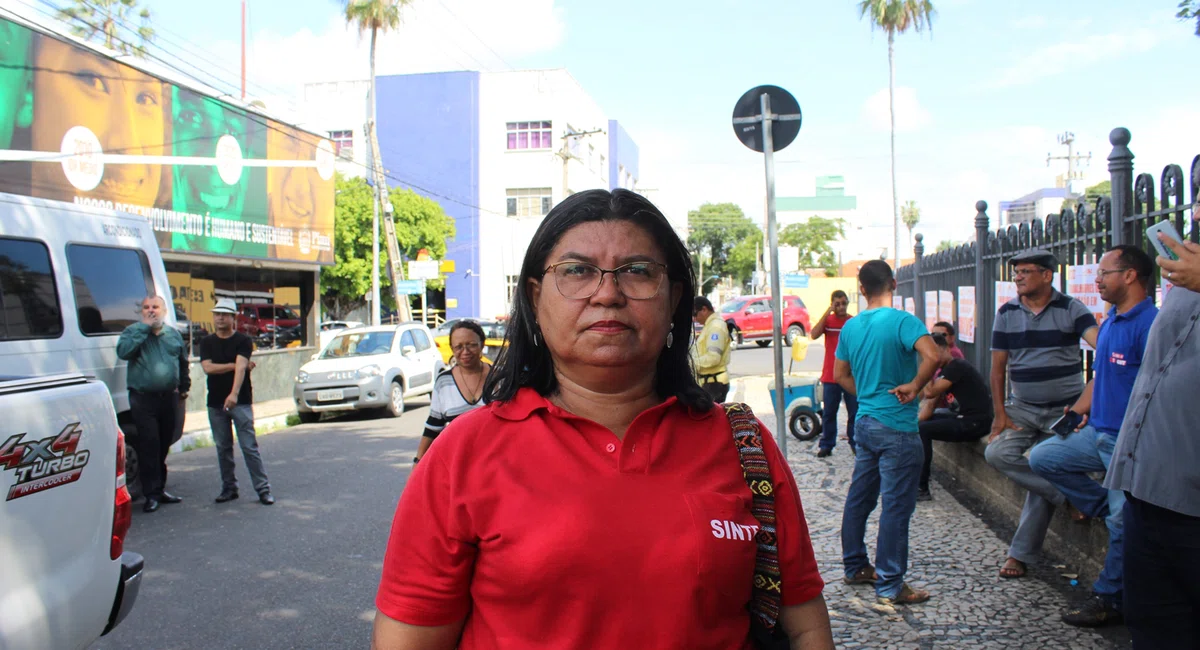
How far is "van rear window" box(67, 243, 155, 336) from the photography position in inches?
306

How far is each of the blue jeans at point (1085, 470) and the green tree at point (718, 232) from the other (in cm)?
8131

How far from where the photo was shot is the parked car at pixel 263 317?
59.3 feet

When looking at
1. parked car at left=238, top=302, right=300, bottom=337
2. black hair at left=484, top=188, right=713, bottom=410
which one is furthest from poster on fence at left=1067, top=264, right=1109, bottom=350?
parked car at left=238, top=302, right=300, bottom=337

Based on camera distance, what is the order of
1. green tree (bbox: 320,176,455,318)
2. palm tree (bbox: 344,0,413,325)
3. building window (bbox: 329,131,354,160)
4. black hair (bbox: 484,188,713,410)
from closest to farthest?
black hair (bbox: 484,188,713,410) < palm tree (bbox: 344,0,413,325) < green tree (bbox: 320,176,455,318) < building window (bbox: 329,131,354,160)

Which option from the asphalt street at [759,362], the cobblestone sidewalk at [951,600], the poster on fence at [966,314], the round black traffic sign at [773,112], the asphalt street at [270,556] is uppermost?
the round black traffic sign at [773,112]

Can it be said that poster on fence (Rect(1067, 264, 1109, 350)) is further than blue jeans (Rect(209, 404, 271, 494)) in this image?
No

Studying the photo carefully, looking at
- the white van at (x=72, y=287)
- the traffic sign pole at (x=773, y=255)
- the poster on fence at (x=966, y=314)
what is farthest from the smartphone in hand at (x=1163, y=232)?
the white van at (x=72, y=287)

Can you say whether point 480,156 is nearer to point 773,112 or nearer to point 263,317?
point 263,317

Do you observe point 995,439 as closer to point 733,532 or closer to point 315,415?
point 733,532

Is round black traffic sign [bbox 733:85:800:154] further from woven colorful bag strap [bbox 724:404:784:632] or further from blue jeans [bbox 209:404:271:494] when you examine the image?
blue jeans [bbox 209:404:271:494]

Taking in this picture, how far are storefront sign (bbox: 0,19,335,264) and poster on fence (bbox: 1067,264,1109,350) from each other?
1061 cm

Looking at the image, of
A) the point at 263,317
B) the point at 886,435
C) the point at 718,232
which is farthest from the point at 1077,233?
the point at 718,232

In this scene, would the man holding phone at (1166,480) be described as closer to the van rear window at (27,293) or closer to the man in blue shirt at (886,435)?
the man in blue shirt at (886,435)

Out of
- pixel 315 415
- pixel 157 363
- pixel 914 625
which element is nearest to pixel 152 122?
pixel 315 415
